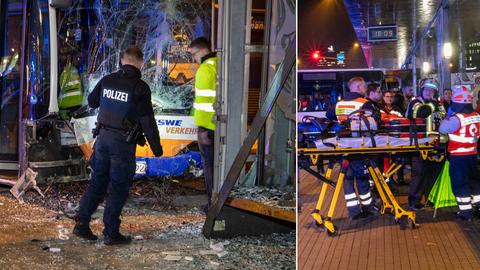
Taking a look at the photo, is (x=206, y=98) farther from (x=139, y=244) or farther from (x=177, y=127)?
(x=139, y=244)

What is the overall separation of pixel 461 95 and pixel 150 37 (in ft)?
16.0

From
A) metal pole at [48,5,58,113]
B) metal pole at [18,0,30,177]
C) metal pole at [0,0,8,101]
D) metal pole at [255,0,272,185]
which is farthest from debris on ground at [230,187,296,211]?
metal pole at [0,0,8,101]

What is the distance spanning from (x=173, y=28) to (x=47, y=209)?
243 centimetres

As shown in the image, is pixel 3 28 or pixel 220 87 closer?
pixel 220 87

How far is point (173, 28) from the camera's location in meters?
6.69

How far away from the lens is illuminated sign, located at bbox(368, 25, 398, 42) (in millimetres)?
2318

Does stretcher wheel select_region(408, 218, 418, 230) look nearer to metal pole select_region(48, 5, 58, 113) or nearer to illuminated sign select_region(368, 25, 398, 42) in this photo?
illuminated sign select_region(368, 25, 398, 42)

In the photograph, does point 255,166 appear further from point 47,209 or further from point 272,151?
point 47,209

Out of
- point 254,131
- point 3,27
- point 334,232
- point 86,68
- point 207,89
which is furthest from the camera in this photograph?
point 3,27

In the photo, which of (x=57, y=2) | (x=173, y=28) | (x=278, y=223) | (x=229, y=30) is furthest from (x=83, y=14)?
(x=278, y=223)

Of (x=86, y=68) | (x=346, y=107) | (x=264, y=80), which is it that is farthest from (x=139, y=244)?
(x=346, y=107)

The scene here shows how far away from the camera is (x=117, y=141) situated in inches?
193

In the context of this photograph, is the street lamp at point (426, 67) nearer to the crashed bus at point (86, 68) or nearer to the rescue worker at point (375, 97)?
the rescue worker at point (375, 97)

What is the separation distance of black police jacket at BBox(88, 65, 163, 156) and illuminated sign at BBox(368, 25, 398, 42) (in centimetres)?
294
